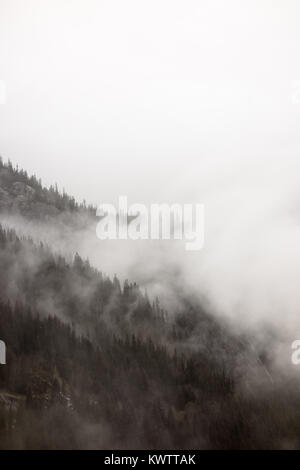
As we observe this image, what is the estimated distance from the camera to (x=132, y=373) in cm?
19525

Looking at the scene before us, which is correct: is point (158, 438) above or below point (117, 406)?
below

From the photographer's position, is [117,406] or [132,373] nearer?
[117,406]

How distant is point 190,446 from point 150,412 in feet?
80.4

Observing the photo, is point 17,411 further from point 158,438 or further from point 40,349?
point 158,438

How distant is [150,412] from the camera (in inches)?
7776

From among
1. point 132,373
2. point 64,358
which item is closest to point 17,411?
point 64,358

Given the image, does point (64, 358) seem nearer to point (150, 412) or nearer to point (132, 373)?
point (132, 373)
